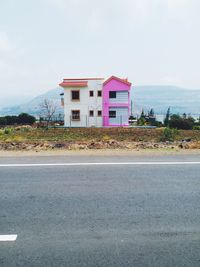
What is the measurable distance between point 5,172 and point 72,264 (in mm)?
4918

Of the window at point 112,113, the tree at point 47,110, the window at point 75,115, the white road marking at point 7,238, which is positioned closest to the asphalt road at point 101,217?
the white road marking at point 7,238

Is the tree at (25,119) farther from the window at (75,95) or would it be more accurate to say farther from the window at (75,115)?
the window at (75,95)

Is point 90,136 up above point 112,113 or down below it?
below

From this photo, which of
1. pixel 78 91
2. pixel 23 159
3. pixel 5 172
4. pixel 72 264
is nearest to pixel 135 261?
pixel 72 264

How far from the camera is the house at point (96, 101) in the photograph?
3912cm

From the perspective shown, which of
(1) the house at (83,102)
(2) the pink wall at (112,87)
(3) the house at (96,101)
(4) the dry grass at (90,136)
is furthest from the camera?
(1) the house at (83,102)

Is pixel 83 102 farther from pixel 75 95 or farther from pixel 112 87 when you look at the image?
pixel 112 87

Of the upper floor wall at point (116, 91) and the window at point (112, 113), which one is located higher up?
the upper floor wall at point (116, 91)

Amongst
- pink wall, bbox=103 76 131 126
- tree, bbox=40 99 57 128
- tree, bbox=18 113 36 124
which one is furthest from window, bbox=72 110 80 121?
tree, bbox=18 113 36 124

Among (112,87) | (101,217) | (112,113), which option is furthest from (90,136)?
(112,87)

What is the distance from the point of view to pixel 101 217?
14.3ft

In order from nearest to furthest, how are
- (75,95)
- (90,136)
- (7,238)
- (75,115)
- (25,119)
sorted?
1. (7,238)
2. (90,136)
3. (75,95)
4. (75,115)
5. (25,119)

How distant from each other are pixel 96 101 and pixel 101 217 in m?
36.1

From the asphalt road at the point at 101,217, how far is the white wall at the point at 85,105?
1295 inches
